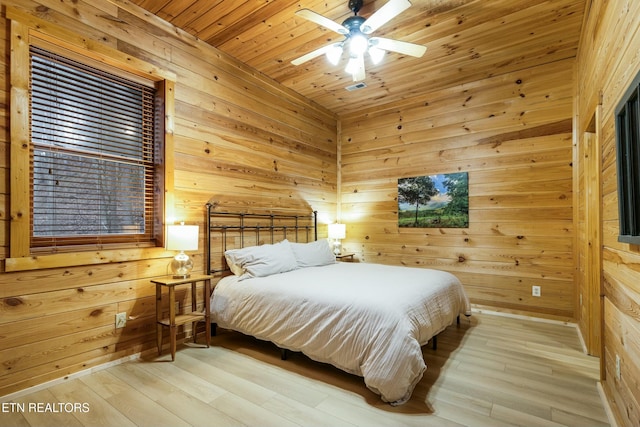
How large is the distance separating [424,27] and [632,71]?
201 centimetres

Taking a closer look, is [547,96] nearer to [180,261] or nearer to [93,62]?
[180,261]

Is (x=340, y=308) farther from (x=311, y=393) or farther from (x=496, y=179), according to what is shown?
(x=496, y=179)

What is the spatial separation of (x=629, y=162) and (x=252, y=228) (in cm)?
333

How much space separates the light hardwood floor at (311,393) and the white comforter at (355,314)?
0.18m

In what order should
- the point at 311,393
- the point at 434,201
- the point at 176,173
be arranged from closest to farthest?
1. the point at 311,393
2. the point at 176,173
3. the point at 434,201

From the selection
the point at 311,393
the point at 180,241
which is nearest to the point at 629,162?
the point at 311,393

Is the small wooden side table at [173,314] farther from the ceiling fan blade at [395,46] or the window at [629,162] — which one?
the window at [629,162]

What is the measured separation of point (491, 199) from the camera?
13.5 ft

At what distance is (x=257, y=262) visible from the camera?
10.8ft

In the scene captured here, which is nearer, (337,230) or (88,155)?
(88,155)

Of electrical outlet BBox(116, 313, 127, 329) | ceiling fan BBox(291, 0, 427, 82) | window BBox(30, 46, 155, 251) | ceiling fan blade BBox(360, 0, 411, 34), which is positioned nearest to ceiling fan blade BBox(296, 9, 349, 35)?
ceiling fan BBox(291, 0, 427, 82)

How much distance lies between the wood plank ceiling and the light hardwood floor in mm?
3006

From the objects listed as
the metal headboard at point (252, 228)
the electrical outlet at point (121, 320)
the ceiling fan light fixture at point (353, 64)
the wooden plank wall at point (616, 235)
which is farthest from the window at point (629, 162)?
the electrical outlet at point (121, 320)

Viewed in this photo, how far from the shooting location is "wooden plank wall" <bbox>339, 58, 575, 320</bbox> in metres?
3.72
